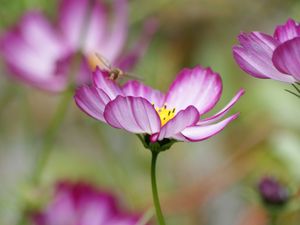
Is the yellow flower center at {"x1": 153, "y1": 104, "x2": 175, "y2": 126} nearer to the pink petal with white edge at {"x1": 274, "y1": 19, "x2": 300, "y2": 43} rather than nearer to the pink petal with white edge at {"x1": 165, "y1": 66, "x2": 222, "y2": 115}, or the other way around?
the pink petal with white edge at {"x1": 165, "y1": 66, "x2": 222, "y2": 115}

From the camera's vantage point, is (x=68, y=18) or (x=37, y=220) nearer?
(x=37, y=220)

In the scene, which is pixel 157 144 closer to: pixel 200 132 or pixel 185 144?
pixel 200 132

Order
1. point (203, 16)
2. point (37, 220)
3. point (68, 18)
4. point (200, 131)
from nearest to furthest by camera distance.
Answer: point (200, 131) < point (37, 220) < point (68, 18) < point (203, 16)

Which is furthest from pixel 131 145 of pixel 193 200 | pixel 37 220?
pixel 37 220

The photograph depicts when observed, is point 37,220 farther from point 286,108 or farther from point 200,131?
point 286,108

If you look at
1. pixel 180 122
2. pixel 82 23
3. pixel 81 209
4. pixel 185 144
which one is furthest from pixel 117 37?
pixel 180 122

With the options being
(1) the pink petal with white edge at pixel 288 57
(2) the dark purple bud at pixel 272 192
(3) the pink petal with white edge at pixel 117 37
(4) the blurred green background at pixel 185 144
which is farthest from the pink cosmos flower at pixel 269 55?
(3) the pink petal with white edge at pixel 117 37

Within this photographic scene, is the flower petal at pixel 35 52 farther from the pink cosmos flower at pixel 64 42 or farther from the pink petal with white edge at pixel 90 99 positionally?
the pink petal with white edge at pixel 90 99
